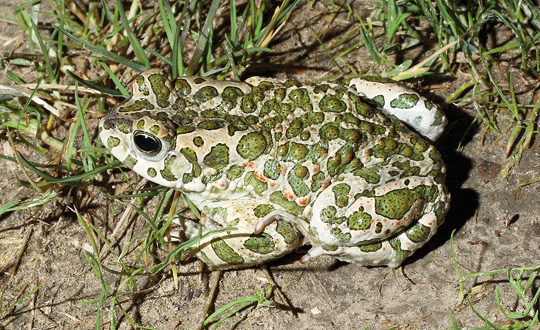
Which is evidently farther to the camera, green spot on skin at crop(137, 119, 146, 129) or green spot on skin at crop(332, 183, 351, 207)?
green spot on skin at crop(332, 183, 351, 207)

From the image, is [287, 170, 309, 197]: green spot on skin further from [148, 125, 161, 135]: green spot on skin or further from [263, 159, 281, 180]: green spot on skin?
[148, 125, 161, 135]: green spot on skin

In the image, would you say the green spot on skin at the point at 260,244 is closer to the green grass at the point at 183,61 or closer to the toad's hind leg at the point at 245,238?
the toad's hind leg at the point at 245,238

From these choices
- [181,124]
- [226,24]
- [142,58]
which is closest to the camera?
[181,124]

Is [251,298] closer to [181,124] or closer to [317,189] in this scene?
[317,189]

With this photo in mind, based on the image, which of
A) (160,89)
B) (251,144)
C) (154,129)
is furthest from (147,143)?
(251,144)

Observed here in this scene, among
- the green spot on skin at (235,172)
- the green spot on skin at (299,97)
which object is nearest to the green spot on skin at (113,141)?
the green spot on skin at (235,172)

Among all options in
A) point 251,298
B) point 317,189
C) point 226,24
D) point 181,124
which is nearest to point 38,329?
point 251,298

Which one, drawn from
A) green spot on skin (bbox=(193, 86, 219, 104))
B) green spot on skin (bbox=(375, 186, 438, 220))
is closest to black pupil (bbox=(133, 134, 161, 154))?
green spot on skin (bbox=(193, 86, 219, 104))
